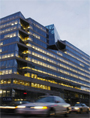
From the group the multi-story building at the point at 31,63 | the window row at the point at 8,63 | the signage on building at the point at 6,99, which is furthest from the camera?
the window row at the point at 8,63

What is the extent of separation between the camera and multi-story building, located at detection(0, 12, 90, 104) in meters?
43.0

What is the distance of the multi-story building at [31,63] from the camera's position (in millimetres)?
42969

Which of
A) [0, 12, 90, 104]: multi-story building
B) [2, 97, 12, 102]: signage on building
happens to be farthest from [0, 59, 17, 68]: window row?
[2, 97, 12, 102]: signage on building

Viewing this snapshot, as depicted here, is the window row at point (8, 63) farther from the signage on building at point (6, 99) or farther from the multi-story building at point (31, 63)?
the signage on building at point (6, 99)

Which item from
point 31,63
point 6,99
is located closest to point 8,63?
point 31,63

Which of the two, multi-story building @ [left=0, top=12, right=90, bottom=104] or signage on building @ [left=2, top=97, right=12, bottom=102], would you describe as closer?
signage on building @ [left=2, top=97, right=12, bottom=102]

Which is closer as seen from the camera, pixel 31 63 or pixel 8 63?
pixel 8 63

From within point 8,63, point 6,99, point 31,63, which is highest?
point 31,63

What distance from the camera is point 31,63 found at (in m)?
48.6

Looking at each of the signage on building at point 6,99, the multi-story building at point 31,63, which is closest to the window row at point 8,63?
the multi-story building at point 31,63

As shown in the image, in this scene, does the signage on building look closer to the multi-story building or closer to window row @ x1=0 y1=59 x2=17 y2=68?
the multi-story building

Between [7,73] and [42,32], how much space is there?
25.0 meters

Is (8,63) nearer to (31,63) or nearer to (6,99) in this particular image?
(31,63)

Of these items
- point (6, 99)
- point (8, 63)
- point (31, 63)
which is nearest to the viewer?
point (6, 99)
